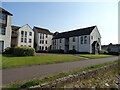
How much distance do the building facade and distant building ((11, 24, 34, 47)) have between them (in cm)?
746

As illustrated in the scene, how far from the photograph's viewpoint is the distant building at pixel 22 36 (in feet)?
101

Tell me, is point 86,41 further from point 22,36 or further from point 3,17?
point 3,17

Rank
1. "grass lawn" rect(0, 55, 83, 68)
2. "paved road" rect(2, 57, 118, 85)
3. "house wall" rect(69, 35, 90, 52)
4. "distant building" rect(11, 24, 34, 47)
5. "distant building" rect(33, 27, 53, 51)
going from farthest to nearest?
"distant building" rect(33, 27, 53, 51)
"house wall" rect(69, 35, 90, 52)
"distant building" rect(11, 24, 34, 47)
"grass lawn" rect(0, 55, 83, 68)
"paved road" rect(2, 57, 118, 85)

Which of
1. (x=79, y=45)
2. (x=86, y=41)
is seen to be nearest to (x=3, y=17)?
(x=79, y=45)

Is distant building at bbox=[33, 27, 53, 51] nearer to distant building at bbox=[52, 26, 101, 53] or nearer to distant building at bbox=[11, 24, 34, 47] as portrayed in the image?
distant building at bbox=[11, 24, 34, 47]

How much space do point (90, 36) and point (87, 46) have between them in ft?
12.3

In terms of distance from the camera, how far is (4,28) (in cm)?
2205

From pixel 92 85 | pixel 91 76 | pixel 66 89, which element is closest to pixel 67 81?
pixel 66 89

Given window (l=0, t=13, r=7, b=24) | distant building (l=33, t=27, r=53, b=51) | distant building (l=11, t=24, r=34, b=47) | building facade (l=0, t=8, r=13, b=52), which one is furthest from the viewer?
distant building (l=33, t=27, r=53, b=51)

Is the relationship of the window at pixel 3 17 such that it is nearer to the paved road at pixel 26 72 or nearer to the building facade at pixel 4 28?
the building facade at pixel 4 28

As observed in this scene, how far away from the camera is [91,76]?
744 cm

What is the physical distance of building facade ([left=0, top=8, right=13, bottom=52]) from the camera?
21312 mm

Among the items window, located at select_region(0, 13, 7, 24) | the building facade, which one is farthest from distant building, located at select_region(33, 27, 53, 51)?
window, located at select_region(0, 13, 7, 24)

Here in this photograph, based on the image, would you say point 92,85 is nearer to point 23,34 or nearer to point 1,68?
point 1,68
